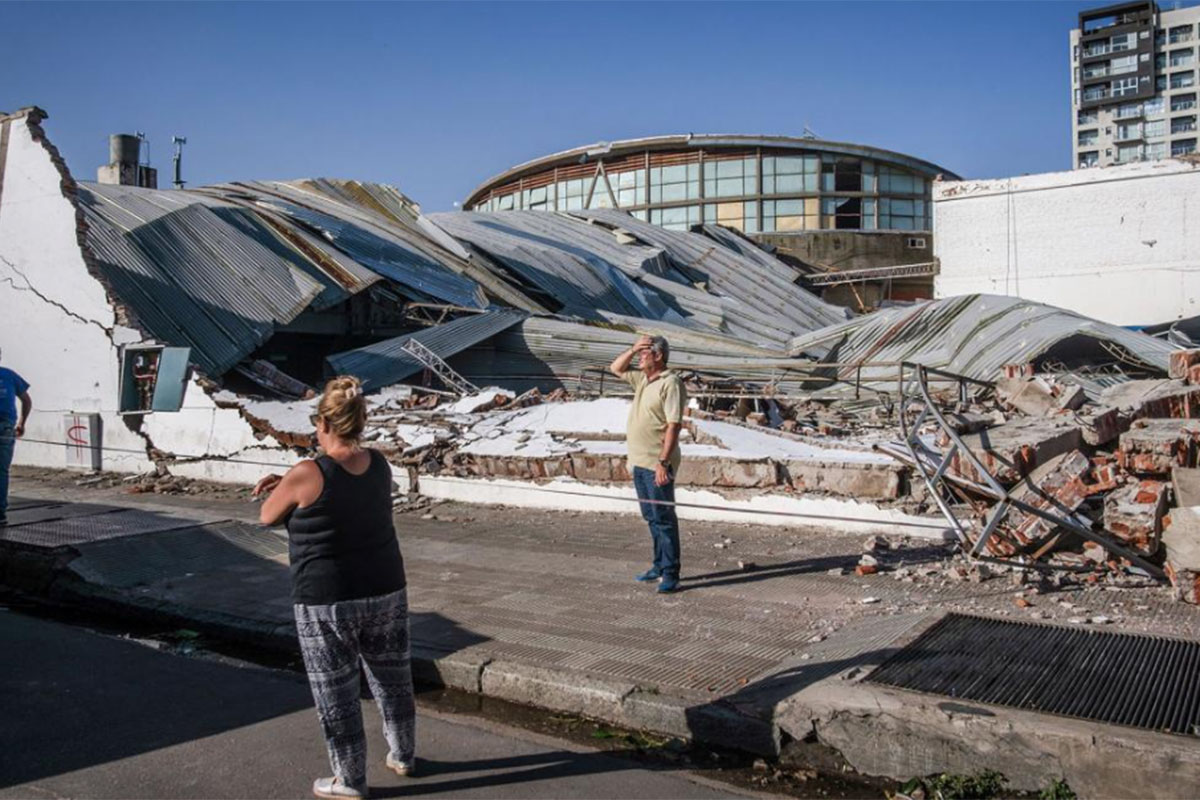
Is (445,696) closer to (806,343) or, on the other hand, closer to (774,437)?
(774,437)

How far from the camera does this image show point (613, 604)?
612 cm

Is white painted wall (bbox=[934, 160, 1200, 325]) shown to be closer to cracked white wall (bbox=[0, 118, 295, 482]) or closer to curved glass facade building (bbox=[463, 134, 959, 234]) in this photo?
curved glass facade building (bbox=[463, 134, 959, 234])

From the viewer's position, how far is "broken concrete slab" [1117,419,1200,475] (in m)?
6.71

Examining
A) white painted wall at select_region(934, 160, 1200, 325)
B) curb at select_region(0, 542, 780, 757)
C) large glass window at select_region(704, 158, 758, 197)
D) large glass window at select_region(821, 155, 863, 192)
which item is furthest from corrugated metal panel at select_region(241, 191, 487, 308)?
large glass window at select_region(821, 155, 863, 192)

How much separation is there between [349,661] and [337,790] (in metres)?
0.48

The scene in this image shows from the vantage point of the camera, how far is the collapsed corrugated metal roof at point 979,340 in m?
14.7

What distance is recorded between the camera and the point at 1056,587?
19.4ft

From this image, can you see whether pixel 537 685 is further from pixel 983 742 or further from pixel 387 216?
pixel 387 216

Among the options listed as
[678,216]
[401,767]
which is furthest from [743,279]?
[401,767]

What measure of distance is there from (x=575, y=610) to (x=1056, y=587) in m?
2.94

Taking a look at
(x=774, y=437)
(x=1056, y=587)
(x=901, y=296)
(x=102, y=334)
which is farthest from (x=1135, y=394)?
(x=901, y=296)

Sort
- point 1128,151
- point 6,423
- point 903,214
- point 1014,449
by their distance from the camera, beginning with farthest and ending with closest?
point 1128,151
point 903,214
point 6,423
point 1014,449

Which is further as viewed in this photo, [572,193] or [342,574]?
[572,193]

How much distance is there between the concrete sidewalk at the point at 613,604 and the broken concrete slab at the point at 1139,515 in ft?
1.42
